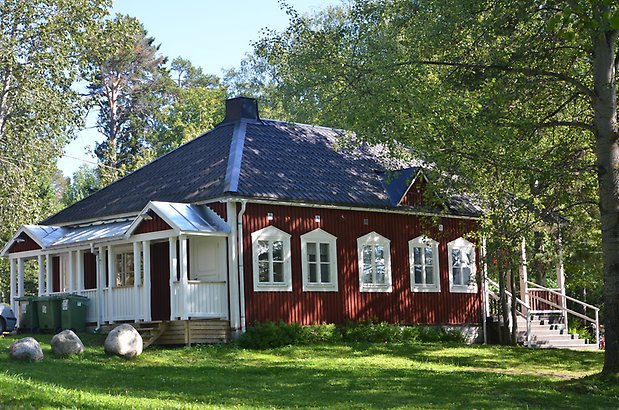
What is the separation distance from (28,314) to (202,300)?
20.8ft

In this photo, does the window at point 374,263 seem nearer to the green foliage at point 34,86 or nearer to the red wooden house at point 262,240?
the red wooden house at point 262,240

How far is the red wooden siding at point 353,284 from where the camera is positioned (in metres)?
25.7

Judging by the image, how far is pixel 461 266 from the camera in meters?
31.8

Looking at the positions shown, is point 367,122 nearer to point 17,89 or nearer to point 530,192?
point 530,192

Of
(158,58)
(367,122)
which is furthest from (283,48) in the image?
(158,58)

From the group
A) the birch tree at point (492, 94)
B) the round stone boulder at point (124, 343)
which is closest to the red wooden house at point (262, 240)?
the round stone boulder at point (124, 343)

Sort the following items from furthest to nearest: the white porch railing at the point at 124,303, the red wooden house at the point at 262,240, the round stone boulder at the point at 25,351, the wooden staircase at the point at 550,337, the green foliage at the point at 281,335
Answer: the wooden staircase at the point at 550,337 < the white porch railing at the point at 124,303 < the red wooden house at the point at 262,240 < the green foliage at the point at 281,335 < the round stone boulder at the point at 25,351

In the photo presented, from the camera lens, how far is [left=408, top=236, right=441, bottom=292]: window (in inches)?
1185

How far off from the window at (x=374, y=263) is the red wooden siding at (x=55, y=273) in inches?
395

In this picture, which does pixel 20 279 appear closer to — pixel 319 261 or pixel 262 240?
pixel 262 240

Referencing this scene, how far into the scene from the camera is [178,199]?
2659 cm

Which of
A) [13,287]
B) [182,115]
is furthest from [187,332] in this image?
[182,115]

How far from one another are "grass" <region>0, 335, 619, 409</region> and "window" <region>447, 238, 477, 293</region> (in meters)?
6.51

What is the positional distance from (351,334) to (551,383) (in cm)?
859
